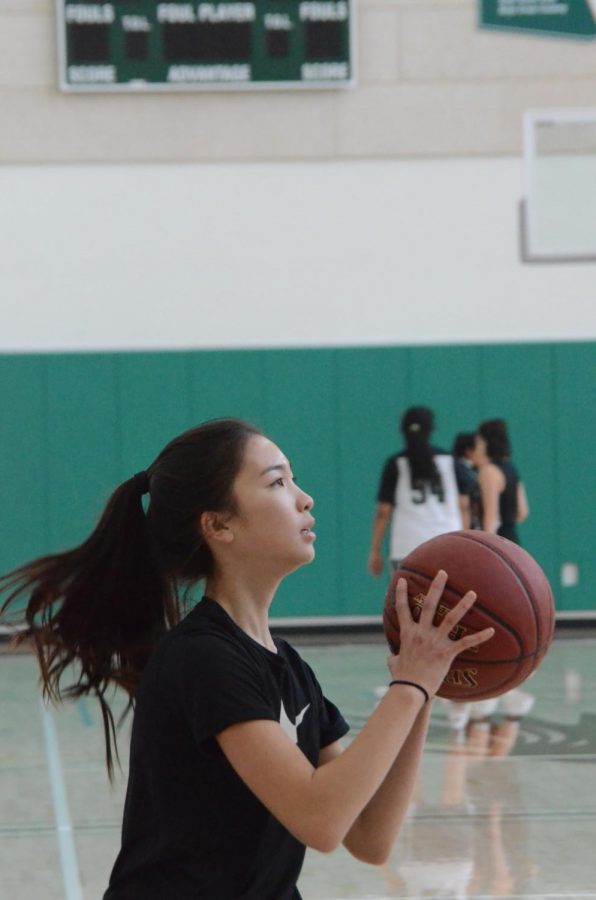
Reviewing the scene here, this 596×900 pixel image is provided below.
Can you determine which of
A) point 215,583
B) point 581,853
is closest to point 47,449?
point 581,853

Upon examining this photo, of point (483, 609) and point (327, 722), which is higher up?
point (483, 609)

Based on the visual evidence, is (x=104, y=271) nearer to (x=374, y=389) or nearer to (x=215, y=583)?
(x=374, y=389)

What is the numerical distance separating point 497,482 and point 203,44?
3791mm

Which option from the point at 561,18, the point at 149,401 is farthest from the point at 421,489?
the point at 561,18

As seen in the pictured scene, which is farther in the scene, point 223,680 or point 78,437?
point 78,437

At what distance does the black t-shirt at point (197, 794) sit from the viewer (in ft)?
5.84

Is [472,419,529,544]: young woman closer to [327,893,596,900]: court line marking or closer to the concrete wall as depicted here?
the concrete wall

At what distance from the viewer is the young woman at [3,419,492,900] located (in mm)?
1733

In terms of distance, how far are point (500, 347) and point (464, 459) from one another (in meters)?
1.20

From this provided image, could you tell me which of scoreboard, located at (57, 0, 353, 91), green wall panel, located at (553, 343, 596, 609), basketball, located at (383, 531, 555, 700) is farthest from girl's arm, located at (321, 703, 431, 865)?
scoreboard, located at (57, 0, 353, 91)

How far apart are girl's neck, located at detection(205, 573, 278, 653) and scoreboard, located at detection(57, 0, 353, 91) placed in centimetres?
831

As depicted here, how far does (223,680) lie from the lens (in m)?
1.78

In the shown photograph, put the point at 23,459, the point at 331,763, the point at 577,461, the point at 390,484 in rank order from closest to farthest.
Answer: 1. the point at 331,763
2. the point at 390,484
3. the point at 23,459
4. the point at 577,461

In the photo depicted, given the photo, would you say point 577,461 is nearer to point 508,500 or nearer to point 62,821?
point 508,500
